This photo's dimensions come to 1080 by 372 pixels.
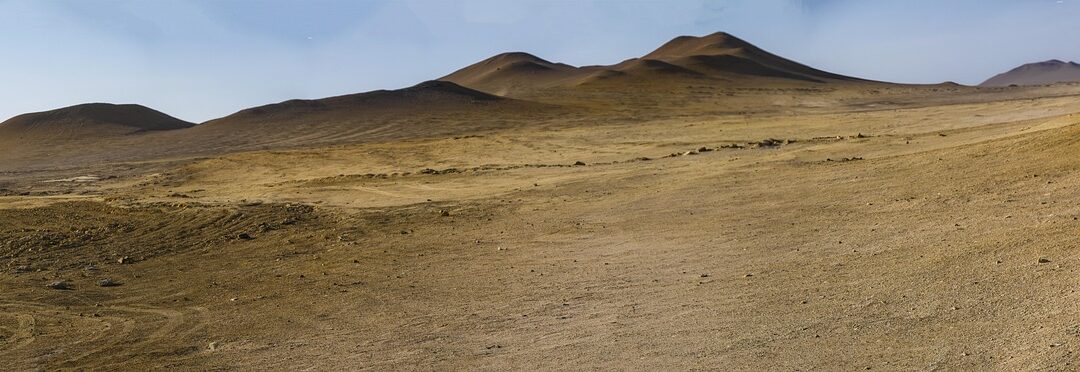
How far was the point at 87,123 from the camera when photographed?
46.4 meters

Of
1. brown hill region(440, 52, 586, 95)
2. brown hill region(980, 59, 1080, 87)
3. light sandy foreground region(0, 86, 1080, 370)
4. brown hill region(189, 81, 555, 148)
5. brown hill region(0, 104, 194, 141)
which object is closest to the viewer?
light sandy foreground region(0, 86, 1080, 370)

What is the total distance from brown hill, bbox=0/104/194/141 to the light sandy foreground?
30.5 meters

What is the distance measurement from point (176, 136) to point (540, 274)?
1422 inches

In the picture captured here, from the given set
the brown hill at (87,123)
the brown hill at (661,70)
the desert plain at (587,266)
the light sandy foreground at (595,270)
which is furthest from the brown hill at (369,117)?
the light sandy foreground at (595,270)

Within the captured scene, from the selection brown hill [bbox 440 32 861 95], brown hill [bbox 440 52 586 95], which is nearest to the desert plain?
brown hill [bbox 440 32 861 95]

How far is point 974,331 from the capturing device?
18.6 ft

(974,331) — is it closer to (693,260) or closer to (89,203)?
(693,260)

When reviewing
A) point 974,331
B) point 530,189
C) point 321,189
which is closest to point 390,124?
point 321,189

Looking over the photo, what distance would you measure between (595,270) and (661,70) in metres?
62.9

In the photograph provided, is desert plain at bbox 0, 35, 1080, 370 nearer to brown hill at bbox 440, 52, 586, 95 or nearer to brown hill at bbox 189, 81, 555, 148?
brown hill at bbox 189, 81, 555, 148

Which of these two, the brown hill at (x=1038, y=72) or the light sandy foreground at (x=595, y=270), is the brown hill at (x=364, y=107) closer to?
the light sandy foreground at (x=595, y=270)

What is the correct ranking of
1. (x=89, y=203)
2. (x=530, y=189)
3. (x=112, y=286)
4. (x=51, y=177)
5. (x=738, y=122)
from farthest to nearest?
1. (x=738, y=122)
2. (x=51, y=177)
3. (x=89, y=203)
4. (x=530, y=189)
5. (x=112, y=286)

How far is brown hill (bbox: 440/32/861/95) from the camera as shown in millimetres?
69562

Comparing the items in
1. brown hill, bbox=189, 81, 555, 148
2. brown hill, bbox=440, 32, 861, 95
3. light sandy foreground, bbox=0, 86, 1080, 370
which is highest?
brown hill, bbox=440, 32, 861, 95
